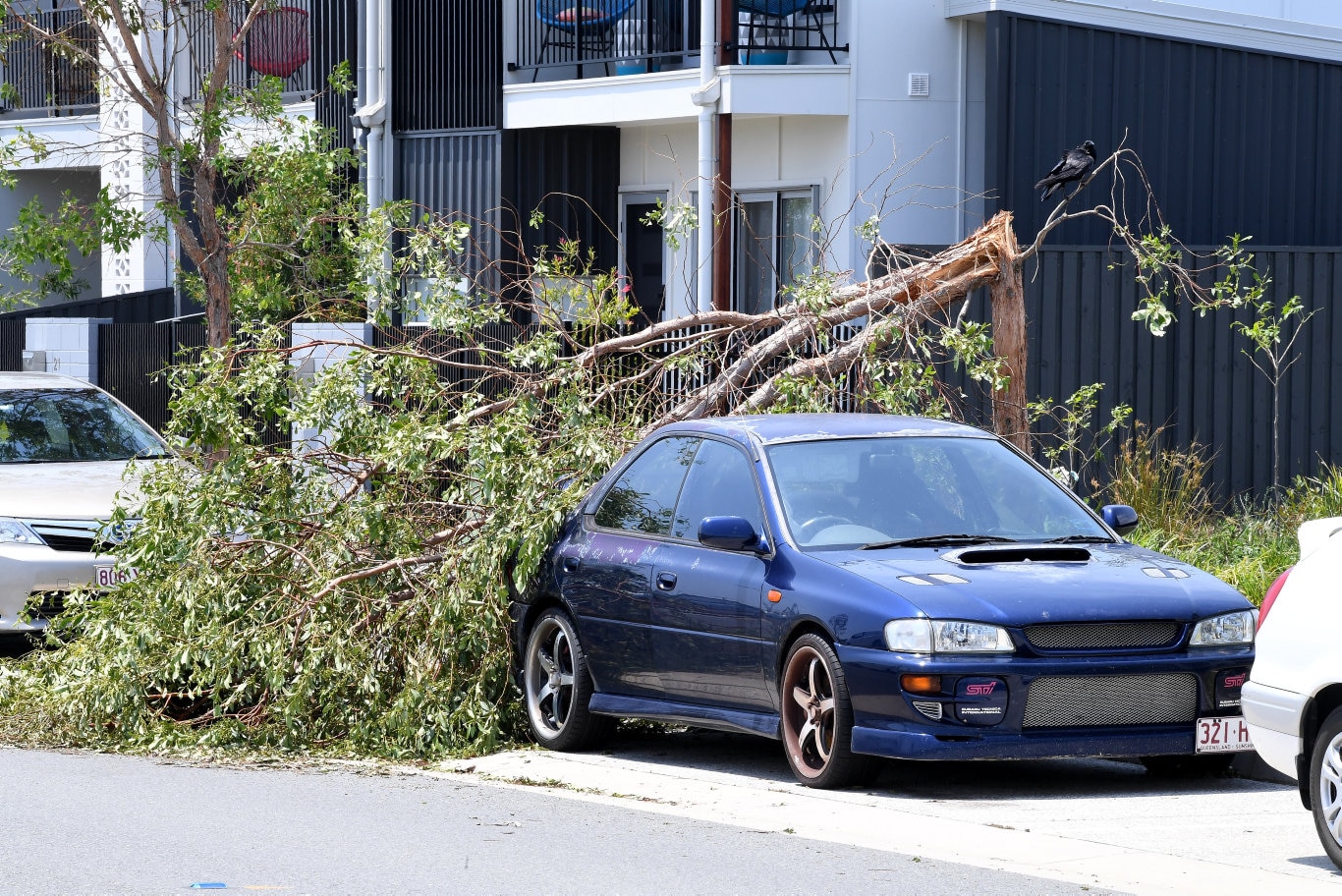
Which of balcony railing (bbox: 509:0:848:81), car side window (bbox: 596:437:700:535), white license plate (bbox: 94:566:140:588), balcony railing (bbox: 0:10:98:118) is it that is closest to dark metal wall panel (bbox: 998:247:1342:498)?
balcony railing (bbox: 509:0:848:81)

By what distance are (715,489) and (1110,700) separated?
2139 millimetres

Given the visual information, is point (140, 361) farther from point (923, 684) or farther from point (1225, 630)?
point (1225, 630)

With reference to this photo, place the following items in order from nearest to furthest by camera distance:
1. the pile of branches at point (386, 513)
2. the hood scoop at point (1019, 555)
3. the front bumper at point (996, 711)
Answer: the front bumper at point (996, 711)
the hood scoop at point (1019, 555)
the pile of branches at point (386, 513)

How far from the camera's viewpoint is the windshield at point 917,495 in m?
8.46

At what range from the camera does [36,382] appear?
47.9ft

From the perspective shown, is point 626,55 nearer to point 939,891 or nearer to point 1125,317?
point 1125,317

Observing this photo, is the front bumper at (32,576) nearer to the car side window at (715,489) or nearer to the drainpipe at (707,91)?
the car side window at (715,489)

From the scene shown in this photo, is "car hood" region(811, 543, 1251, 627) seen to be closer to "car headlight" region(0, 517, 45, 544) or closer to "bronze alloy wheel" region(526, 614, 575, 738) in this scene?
"bronze alloy wheel" region(526, 614, 575, 738)

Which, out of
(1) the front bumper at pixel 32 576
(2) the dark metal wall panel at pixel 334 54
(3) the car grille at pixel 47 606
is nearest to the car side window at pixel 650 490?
(1) the front bumper at pixel 32 576

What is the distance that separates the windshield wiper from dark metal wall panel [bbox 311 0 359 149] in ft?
53.4

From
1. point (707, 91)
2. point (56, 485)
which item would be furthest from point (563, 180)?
point (56, 485)

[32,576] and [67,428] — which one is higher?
[67,428]

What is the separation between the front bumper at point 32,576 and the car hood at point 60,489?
12.2 inches

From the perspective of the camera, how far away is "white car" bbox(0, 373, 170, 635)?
455 inches
